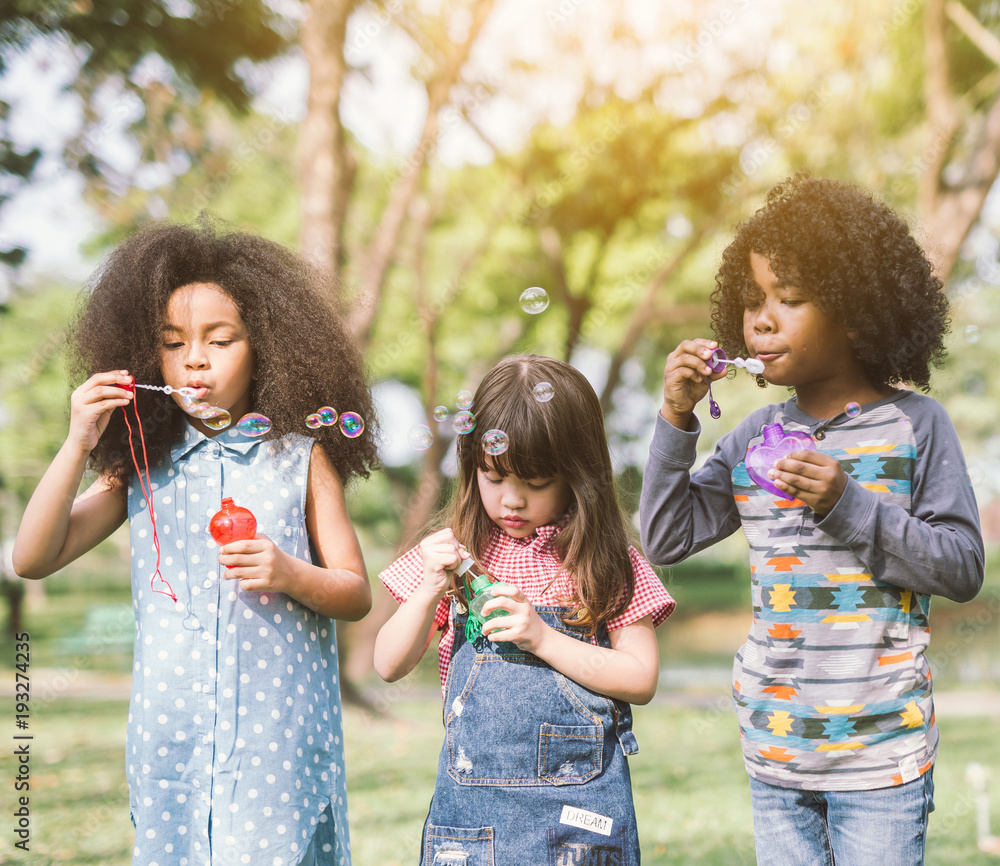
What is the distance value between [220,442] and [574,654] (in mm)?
857

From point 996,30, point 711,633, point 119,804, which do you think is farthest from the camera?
point 711,633

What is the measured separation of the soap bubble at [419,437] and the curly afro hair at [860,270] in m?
0.84

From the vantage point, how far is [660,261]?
38.4ft

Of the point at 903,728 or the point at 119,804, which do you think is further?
the point at 119,804

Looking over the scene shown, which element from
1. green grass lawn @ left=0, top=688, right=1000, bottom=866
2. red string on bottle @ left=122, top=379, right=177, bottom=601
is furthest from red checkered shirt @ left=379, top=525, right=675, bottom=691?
green grass lawn @ left=0, top=688, right=1000, bottom=866

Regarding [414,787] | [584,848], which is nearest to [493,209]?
[414,787]

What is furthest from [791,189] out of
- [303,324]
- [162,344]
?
[162,344]

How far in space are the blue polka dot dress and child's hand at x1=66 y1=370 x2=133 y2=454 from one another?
0.62 feet

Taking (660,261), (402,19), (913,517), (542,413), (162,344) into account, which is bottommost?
(913,517)

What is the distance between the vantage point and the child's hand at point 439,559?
1.74 metres

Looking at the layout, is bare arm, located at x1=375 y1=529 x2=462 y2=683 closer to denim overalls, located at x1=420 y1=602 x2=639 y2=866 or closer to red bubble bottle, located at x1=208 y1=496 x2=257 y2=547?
denim overalls, located at x1=420 y1=602 x2=639 y2=866

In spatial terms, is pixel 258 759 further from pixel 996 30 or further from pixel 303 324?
pixel 996 30

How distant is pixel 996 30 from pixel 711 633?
1397 cm

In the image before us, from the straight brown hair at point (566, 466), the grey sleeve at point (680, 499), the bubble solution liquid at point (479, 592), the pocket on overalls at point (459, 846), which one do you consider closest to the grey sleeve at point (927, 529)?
the grey sleeve at point (680, 499)
